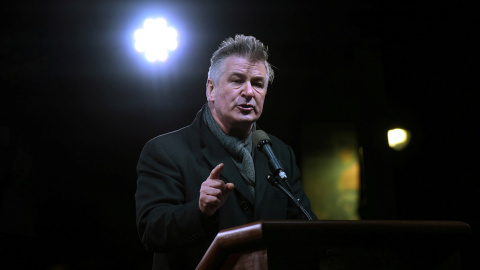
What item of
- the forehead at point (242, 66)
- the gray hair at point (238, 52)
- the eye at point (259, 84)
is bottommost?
the eye at point (259, 84)

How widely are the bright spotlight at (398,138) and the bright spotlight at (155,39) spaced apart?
1.65m

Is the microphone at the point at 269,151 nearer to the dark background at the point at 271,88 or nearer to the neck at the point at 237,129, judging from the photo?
the neck at the point at 237,129

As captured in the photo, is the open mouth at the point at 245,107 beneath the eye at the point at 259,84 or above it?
beneath

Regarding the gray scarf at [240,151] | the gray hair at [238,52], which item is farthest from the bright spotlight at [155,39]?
the gray scarf at [240,151]

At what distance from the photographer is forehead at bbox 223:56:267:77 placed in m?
2.00

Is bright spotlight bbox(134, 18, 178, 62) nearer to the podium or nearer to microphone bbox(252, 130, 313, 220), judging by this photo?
microphone bbox(252, 130, 313, 220)

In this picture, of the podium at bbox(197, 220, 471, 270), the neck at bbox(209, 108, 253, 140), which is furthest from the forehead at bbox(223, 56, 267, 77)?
the podium at bbox(197, 220, 471, 270)

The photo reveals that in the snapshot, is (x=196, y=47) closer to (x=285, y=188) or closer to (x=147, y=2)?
(x=147, y=2)

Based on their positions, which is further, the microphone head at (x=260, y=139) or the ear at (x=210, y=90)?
the ear at (x=210, y=90)

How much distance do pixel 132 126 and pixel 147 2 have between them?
1310mm

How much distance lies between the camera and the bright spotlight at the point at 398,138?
9.55ft

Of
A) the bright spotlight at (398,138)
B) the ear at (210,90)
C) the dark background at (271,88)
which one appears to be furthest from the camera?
the bright spotlight at (398,138)

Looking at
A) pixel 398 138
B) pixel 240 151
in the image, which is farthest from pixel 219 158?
pixel 398 138

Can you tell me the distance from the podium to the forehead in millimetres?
1146
